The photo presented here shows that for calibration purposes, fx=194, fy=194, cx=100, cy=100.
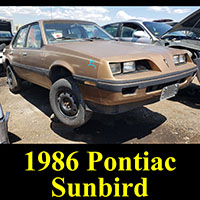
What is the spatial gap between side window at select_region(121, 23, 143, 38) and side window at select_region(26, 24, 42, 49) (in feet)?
9.14

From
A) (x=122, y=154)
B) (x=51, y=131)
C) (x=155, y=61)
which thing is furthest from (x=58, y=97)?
(x=155, y=61)

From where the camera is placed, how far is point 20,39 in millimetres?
4125

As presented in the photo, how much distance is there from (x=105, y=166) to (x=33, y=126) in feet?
5.24

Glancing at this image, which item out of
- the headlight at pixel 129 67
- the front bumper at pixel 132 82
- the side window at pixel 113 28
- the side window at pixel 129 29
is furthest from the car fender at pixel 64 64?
the side window at pixel 113 28

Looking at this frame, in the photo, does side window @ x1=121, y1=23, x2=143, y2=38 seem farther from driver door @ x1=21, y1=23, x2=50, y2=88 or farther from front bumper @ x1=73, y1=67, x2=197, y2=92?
front bumper @ x1=73, y1=67, x2=197, y2=92

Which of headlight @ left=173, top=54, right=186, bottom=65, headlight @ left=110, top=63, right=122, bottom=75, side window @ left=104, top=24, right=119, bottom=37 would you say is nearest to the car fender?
headlight @ left=110, top=63, right=122, bottom=75

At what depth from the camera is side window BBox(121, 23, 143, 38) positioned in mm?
5233

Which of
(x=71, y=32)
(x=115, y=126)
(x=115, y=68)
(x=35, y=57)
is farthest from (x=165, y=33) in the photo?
(x=35, y=57)

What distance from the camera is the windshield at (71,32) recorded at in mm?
3121

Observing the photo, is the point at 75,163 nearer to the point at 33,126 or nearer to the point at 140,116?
the point at 33,126

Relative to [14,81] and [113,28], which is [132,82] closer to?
[14,81]

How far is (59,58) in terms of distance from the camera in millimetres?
2627

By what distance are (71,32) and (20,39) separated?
56.5 inches

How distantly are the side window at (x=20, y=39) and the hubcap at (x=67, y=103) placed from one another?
5.90 ft
